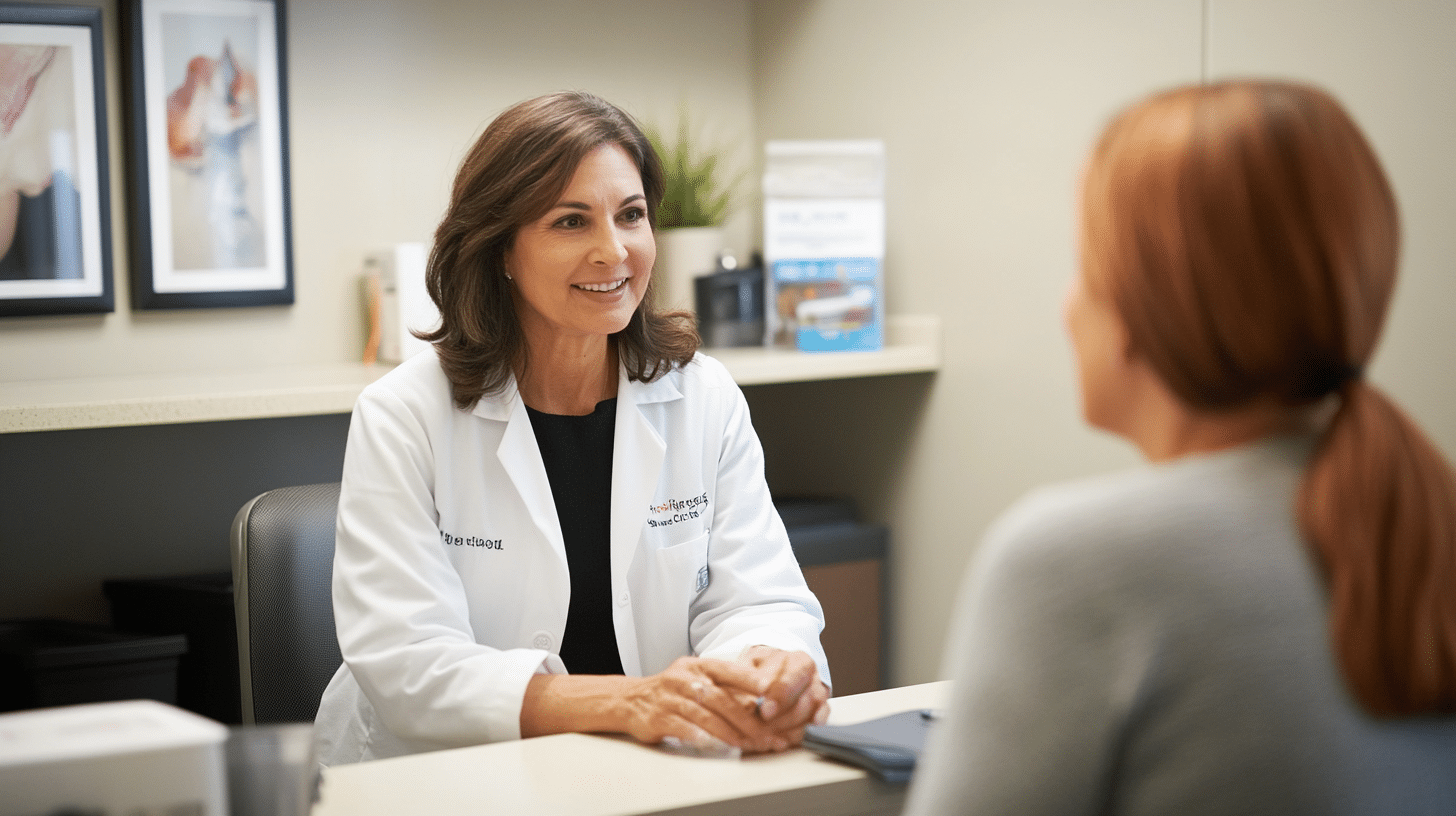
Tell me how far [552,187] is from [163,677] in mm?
1183

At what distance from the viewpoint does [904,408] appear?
2826 mm

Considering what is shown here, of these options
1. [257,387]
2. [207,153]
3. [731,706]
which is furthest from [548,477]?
[207,153]

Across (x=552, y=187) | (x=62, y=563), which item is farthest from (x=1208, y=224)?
(x=62, y=563)

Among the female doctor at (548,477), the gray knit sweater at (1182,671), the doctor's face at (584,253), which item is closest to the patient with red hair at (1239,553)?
the gray knit sweater at (1182,671)

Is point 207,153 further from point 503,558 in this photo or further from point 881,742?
point 881,742

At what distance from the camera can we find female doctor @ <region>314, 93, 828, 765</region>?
1.56 metres

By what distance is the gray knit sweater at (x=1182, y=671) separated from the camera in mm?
697

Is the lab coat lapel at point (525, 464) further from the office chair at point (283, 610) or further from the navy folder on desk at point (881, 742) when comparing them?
the navy folder on desk at point (881, 742)

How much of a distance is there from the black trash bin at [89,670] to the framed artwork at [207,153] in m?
0.72

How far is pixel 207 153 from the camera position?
2.54 metres

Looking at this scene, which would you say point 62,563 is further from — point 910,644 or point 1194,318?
point 1194,318

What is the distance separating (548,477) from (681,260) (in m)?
1.22

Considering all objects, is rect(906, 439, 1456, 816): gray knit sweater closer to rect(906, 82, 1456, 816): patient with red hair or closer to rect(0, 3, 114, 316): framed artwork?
rect(906, 82, 1456, 816): patient with red hair

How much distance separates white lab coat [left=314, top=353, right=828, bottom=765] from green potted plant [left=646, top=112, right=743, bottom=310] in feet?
3.30
